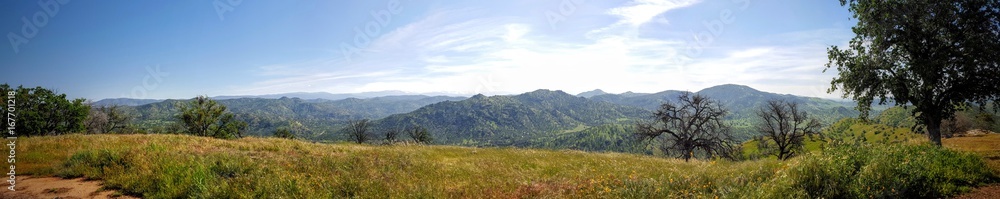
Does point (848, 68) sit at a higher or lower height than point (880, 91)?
higher

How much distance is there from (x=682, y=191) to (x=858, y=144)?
905 cm

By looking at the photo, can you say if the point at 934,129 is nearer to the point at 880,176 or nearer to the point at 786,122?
the point at 880,176

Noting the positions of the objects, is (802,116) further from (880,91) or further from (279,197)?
(279,197)

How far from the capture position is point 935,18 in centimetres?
1716

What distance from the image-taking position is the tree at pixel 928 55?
1689cm

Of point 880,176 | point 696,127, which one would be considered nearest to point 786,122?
point 696,127

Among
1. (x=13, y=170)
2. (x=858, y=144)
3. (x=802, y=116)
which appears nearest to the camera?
(x=13, y=170)

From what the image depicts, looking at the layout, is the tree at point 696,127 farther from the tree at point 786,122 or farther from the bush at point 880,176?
the bush at point 880,176

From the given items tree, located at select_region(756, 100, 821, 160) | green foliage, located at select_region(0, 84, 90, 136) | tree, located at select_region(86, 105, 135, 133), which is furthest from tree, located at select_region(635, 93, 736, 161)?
tree, located at select_region(86, 105, 135, 133)

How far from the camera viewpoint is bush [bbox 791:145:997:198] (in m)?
8.11

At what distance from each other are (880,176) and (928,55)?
1622 centimetres

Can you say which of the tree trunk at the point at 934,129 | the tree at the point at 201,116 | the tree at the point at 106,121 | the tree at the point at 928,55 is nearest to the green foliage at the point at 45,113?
the tree at the point at 106,121

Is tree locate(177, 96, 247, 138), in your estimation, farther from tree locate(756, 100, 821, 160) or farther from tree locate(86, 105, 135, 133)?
tree locate(756, 100, 821, 160)

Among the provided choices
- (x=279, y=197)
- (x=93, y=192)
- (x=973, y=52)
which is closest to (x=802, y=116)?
(x=973, y=52)
